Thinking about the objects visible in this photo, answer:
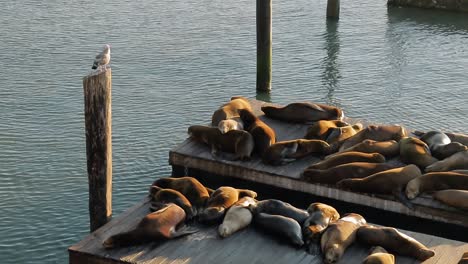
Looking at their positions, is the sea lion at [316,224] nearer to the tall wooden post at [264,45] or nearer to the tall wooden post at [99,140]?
the tall wooden post at [99,140]

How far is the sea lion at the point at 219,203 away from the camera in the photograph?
7867 millimetres

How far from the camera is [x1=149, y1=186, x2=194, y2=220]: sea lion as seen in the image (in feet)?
26.3

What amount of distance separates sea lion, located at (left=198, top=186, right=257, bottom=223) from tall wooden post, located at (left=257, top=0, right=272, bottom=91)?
16.1ft

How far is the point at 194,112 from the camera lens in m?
12.8

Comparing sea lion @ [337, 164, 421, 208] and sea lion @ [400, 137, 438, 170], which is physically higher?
sea lion @ [400, 137, 438, 170]

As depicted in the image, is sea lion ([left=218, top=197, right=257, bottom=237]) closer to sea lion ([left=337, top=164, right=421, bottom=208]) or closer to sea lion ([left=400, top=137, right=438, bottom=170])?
sea lion ([left=337, top=164, right=421, bottom=208])

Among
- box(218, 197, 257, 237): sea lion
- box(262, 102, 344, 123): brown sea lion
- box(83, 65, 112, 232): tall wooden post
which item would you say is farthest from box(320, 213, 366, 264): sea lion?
box(262, 102, 344, 123): brown sea lion

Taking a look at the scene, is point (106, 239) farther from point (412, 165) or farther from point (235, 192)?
point (412, 165)

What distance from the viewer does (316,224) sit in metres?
7.67

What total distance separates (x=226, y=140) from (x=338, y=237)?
244cm

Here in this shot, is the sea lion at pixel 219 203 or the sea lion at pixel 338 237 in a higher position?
the sea lion at pixel 219 203

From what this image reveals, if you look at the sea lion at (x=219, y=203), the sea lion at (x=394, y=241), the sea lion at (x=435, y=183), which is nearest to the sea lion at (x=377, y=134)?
the sea lion at (x=435, y=183)

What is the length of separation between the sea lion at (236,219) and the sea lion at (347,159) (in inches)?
47.6

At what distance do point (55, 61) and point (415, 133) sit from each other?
6892mm
